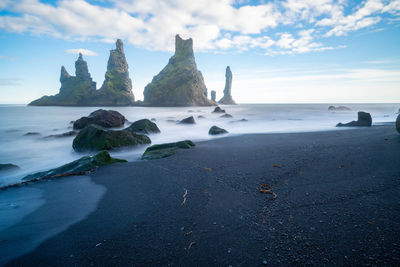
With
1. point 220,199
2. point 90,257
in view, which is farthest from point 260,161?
point 90,257

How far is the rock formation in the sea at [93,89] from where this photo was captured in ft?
341

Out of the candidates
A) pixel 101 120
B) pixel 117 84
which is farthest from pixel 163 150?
pixel 117 84

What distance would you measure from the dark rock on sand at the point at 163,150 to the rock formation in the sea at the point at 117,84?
104836mm

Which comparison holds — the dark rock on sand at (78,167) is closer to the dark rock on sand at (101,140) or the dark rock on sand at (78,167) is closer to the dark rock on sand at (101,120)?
the dark rock on sand at (101,140)

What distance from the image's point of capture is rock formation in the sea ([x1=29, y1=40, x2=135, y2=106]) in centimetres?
10394

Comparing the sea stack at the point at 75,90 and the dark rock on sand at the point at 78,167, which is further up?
the sea stack at the point at 75,90

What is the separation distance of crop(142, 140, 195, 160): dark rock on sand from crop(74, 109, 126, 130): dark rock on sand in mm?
9076

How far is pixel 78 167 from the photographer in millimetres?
4809

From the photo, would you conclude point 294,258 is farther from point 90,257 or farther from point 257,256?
point 90,257

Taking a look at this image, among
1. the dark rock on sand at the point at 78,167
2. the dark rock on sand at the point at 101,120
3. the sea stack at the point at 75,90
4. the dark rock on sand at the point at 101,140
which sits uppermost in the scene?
the sea stack at the point at 75,90

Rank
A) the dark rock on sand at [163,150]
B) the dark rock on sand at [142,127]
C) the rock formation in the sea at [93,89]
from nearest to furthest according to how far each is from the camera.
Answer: the dark rock on sand at [163,150] → the dark rock on sand at [142,127] → the rock formation in the sea at [93,89]

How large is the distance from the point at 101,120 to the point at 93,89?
4393 inches

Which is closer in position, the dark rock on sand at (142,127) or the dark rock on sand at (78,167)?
the dark rock on sand at (78,167)

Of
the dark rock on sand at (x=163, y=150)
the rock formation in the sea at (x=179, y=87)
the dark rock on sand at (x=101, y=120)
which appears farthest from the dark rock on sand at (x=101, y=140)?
the rock formation in the sea at (x=179, y=87)
